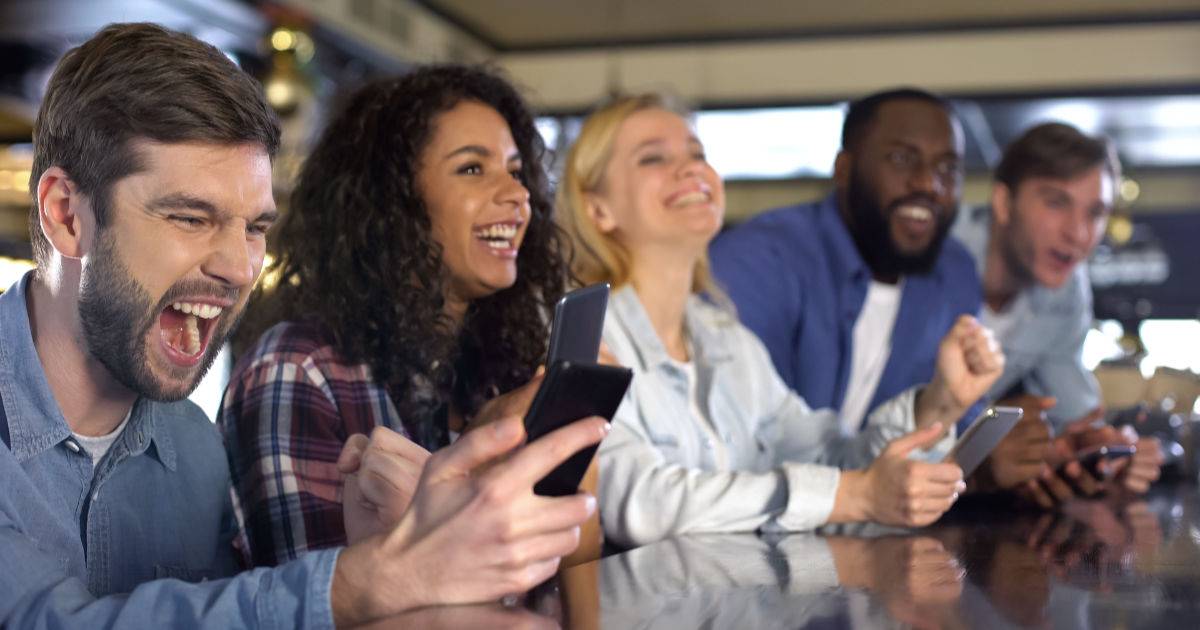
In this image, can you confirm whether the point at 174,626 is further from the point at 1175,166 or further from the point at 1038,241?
the point at 1175,166

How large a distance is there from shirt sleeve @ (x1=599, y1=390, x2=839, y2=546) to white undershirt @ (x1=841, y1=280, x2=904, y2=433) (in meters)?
0.95

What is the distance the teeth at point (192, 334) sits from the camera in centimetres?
113

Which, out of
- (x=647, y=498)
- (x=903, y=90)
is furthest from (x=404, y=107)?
(x=903, y=90)

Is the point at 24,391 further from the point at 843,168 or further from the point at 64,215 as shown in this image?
the point at 843,168

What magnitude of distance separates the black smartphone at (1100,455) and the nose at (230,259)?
60.6 inches

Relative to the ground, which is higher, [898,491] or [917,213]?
[917,213]

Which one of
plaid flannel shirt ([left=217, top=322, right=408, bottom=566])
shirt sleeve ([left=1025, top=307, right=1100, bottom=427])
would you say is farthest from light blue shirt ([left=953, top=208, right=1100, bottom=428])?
plaid flannel shirt ([left=217, top=322, right=408, bottom=566])

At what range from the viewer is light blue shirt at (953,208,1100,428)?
9.45 feet

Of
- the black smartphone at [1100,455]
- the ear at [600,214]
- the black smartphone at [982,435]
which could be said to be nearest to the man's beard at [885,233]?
the black smartphone at [1100,455]

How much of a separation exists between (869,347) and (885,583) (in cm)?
163

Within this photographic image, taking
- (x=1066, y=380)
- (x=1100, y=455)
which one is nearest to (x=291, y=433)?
(x=1100, y=455)

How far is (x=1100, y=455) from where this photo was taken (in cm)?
213

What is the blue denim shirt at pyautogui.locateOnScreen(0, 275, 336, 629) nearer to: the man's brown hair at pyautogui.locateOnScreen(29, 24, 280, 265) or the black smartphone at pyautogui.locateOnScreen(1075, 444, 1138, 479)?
the man's brown hair at pyautogui.locateOnScreen(29, 24, 280, 265)

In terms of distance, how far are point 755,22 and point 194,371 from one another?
5963 millimetres
